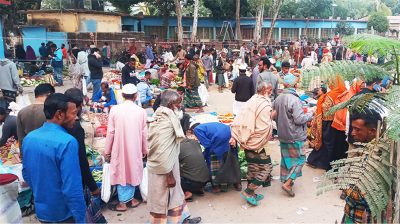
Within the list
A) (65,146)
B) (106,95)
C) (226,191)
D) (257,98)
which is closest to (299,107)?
(257,98)

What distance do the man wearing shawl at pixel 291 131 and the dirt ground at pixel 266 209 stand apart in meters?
0.25

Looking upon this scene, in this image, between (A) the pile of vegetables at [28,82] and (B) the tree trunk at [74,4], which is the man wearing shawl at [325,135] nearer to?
(A) the pile of vegetables at [28,82]

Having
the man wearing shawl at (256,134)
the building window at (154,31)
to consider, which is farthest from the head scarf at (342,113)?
the building window at (154,31)

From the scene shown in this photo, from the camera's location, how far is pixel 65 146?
8.08 ft

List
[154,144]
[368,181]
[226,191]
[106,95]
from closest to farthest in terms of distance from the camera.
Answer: [368,181] < [154,144] < [226,191] < [106,95]

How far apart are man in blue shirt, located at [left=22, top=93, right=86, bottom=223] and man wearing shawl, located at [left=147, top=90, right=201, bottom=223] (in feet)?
3.26

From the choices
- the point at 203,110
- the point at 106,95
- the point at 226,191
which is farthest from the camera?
the point at 203,110

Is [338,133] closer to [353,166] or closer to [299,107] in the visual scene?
[299,107]

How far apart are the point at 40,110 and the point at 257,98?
270 cm

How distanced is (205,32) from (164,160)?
3168cm

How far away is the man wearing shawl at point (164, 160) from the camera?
3.43 metres

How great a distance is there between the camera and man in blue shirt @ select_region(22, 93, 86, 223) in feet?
8.11

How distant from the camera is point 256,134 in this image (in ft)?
14.1

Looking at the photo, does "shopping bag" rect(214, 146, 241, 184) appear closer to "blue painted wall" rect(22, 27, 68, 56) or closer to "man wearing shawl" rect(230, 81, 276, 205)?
"man wearing shawl" rect(230, 81, 276, 205)
